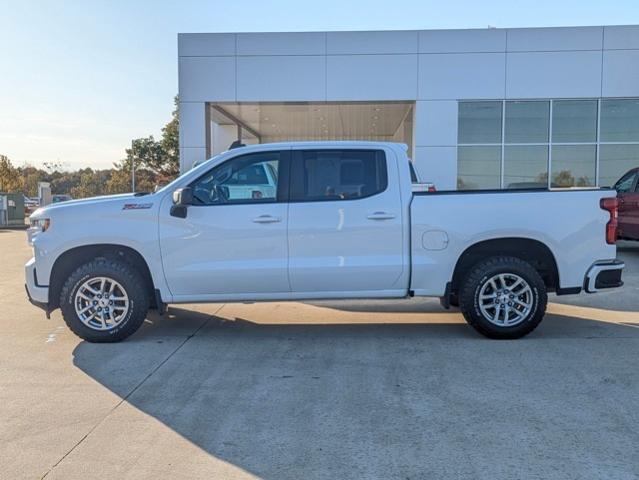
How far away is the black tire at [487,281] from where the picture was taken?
19.4 feet

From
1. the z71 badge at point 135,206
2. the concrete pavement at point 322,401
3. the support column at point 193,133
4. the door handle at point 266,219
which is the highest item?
the support column at point 193,133

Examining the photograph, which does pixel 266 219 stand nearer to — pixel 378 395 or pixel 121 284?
pixel 121 284

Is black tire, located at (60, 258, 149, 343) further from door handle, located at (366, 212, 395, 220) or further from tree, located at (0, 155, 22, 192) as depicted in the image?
tree, located at (0, 155, 22, 192)

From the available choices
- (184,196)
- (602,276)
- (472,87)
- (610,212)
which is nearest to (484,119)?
(472,87)

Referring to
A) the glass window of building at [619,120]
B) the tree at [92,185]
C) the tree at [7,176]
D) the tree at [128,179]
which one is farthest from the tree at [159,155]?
the glass window of building at [619,120]

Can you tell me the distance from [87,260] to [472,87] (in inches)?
519

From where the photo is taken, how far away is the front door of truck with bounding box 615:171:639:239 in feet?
39.3

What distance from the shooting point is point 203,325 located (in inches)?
270

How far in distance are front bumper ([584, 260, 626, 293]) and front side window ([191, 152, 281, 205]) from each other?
10.9 feet

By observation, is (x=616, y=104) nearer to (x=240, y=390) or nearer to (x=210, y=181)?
(x=210, y=181)

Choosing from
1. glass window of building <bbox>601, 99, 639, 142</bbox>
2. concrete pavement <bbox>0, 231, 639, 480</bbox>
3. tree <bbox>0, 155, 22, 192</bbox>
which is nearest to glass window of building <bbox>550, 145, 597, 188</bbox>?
glass window of building <bbox>601, 99, 639, 142</bbox>

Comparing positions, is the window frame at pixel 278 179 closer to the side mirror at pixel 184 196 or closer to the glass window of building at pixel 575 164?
the side mirror at pixel 184 196

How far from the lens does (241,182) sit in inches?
237

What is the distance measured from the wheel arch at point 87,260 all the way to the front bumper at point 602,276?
4488 mm
